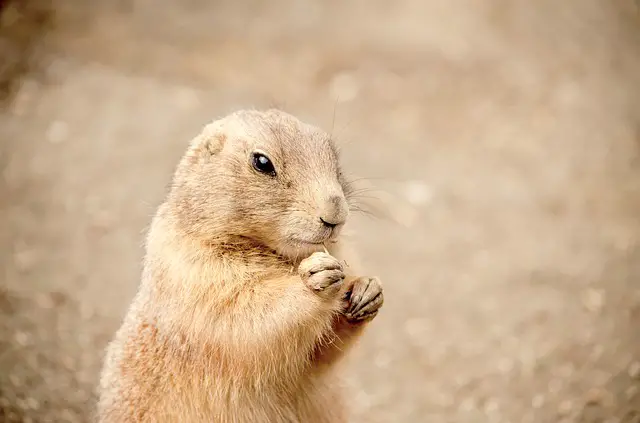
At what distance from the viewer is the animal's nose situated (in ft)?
8.93

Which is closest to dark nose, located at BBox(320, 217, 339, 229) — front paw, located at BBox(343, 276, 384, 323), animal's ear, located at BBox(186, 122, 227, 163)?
front paw, located at BBox(343, 276, 384, 323)

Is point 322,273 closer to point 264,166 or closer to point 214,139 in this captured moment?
point 264,166

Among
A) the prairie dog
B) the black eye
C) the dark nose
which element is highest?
the black eye

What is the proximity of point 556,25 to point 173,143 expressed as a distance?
180 inches

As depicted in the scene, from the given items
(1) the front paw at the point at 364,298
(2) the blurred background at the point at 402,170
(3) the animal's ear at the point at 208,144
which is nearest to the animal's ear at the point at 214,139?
(3) the animal's ear at the point at 208,144

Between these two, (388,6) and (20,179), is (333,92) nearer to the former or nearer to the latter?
(388,6)

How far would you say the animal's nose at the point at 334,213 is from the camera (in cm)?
272

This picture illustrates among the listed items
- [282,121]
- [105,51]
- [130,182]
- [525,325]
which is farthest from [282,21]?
[282,121]

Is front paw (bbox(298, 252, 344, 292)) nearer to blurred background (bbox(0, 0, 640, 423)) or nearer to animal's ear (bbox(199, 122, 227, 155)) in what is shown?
animal's ear (bbox(199, 122, 227, 155))

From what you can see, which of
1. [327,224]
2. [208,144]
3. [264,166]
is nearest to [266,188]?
[264,166]

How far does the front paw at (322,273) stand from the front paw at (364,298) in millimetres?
171

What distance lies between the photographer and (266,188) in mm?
2846

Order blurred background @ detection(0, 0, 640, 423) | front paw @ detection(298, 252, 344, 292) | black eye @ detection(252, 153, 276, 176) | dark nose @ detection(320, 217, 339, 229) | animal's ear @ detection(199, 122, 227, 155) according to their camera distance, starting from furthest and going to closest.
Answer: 1. blurred background @ detection(0, 0, 640, 423)
2. animal's ear @ detection(199, 122, 227, 155)
3. black eye @ detection(252, 153, 276, 176)
4. dark nose @ detection(320, 217, 339, 229)
5. front paw @ detection(298, 252, 344, 292)

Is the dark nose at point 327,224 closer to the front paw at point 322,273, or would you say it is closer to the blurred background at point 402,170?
the front paw at point 322,273
